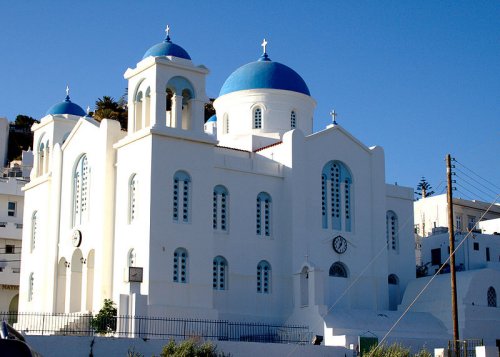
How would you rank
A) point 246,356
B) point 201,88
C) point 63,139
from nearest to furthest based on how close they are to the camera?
1. point 246,356
2. point 201,88
3. point 63,139

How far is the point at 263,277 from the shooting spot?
35188 millimetres

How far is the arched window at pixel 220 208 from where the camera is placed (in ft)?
113

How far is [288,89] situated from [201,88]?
7409mm

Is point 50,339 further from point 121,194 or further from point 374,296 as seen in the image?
point 374,296

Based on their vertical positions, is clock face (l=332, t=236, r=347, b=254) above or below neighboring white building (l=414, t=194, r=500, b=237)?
below

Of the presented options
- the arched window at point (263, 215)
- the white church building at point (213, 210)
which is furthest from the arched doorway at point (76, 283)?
the arched window at point (263, 215)

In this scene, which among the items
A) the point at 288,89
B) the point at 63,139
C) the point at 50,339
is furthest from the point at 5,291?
the point at 50,339

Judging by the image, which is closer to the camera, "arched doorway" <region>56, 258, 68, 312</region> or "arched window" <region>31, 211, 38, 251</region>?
"arched doorway" <region>56, 258, 68, 312</region>

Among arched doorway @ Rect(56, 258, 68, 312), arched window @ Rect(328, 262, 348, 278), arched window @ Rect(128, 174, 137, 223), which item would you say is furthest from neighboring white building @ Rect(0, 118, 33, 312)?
arched window @ Rect(328, 262, 348, 278)

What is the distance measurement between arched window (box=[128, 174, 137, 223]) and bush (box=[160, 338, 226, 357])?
9.07 metres

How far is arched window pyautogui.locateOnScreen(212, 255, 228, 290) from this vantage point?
111 ft

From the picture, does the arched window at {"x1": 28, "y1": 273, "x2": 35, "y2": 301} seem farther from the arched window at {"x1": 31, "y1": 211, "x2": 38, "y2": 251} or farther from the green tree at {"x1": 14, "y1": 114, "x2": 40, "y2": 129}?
the green tree at {"x1": 14, "y1": 114, "x2": 40, "y2": 129}

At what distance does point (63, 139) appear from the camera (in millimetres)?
40719

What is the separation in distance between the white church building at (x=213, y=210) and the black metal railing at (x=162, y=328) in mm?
641
